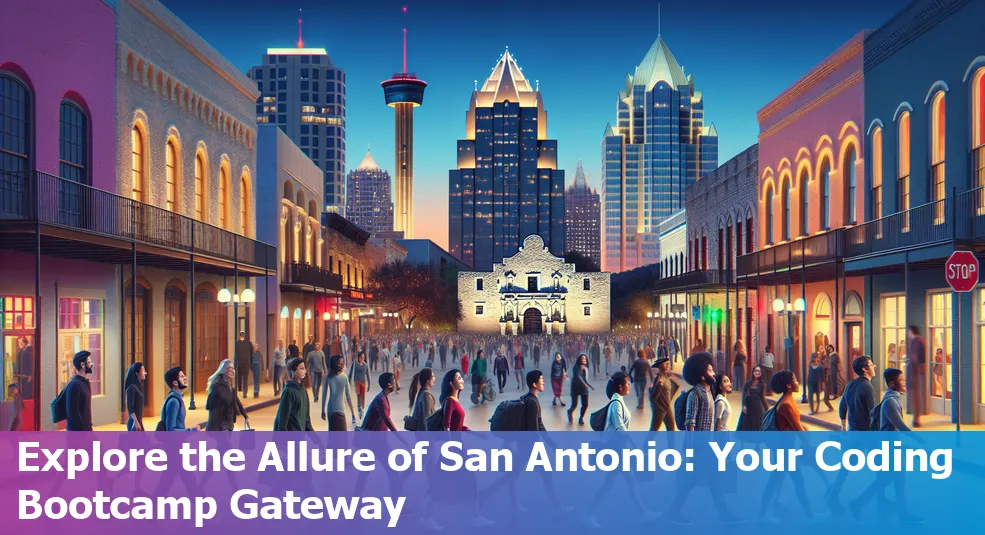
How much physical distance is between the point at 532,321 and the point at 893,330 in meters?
88.1

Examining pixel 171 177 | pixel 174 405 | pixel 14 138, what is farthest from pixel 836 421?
pixel 171 177

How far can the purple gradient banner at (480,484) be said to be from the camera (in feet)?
35.0

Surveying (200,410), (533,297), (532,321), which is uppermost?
(533,297)

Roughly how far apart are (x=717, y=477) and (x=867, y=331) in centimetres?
1703

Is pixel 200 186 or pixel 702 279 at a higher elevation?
pixel 200 186

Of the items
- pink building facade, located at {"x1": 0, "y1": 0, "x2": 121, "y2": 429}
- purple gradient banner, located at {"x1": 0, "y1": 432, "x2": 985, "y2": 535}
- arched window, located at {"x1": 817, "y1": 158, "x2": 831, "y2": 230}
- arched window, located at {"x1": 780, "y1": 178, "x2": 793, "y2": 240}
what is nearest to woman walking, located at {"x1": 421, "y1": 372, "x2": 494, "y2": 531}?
purple gradient banner, located at {"x1": 0, "y1": 432, "x2": 985, "y2": 535}

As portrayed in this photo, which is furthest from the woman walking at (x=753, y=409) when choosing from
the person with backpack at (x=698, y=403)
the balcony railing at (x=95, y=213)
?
the balcony railing at (x=95, y=213)

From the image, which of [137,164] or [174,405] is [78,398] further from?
[137,164]

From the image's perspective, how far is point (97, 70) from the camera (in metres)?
22.6

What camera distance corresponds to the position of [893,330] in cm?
2606

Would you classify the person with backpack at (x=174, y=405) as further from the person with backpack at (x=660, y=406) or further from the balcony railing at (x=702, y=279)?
the balcony railing at (x=702, y=279)

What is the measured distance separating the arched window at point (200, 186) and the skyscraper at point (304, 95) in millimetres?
154634

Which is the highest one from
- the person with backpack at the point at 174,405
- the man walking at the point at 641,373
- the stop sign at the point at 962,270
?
the stop sign at the point at 962,270

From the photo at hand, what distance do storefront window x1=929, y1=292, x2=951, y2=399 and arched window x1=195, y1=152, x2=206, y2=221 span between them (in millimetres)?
19113
